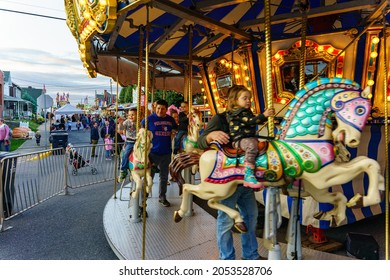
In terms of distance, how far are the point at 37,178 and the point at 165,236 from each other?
3890mm

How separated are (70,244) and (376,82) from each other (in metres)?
4.04

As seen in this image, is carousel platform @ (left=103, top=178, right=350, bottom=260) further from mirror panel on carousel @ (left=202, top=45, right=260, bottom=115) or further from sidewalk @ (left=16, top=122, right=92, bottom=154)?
sidewalk @ (left=16, top=122, right=92, bottom=154)

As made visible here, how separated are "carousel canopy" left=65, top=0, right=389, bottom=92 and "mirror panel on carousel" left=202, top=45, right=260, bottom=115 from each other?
7.7 inches

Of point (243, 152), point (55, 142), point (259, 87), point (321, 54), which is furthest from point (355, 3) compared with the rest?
point (55, 142)

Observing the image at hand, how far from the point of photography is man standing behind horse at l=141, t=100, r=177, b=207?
3.95 m

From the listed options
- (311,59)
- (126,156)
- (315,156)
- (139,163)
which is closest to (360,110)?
(315,156)

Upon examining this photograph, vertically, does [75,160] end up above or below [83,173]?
above

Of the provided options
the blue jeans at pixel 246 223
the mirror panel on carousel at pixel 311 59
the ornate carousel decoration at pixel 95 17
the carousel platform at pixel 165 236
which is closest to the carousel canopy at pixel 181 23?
the ornate carousel decoration at pixel 95 17

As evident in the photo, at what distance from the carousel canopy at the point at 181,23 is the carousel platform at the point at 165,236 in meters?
1.84

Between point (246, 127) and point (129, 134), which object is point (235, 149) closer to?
point (246, 127)

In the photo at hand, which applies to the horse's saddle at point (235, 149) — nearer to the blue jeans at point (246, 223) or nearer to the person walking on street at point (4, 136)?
the blue jeans at point (246, 223)

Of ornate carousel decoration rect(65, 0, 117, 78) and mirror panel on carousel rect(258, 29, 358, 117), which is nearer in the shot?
ornate carousel decoration rect(65, 0, 117, 78)

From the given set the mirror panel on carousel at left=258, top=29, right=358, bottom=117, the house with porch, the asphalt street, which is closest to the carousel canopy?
the mirror panel on carousel at left=258, top=29, right=358, bottom=117

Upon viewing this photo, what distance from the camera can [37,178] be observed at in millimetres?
5918
